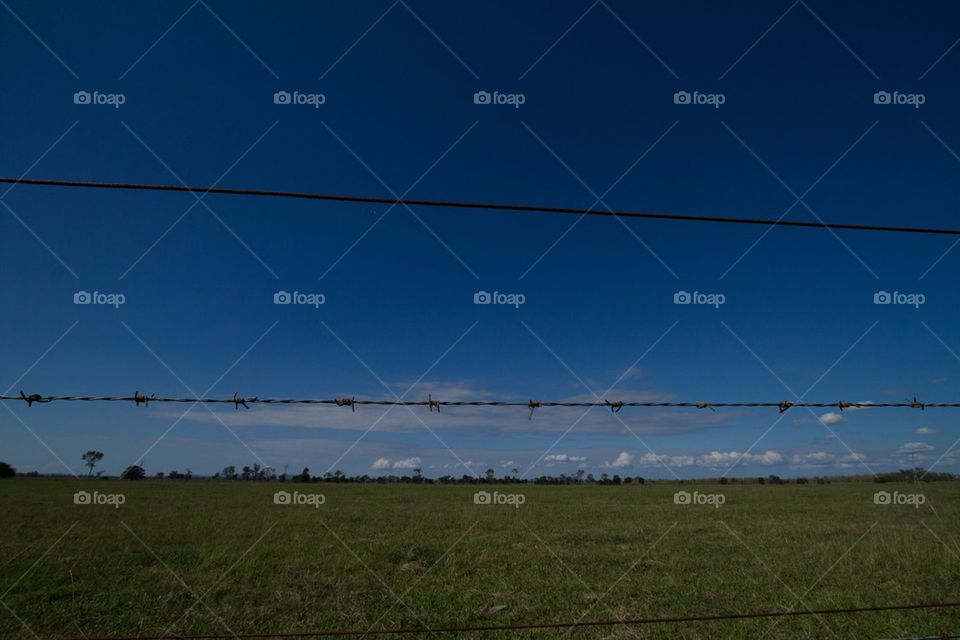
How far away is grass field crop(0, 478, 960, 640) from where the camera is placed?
5.76m

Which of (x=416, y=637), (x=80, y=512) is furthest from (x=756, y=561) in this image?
(x=80, y=512)

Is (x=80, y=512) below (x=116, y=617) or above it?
above

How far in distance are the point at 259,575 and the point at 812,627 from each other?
7.21 meters

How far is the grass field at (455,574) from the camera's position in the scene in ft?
18.9

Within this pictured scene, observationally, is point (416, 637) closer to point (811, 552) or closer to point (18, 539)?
point (811, 552)

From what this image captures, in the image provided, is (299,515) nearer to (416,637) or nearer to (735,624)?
(416,637)

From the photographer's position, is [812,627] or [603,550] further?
[603,550]

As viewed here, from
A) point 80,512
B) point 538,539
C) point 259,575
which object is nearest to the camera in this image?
point 259,575

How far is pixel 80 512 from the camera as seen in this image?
16.7m

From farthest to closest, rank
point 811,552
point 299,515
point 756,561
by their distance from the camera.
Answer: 1. point 299,515
2. point 811,552
3. point 756,561

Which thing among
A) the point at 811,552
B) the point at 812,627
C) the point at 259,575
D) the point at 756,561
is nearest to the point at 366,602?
the point at 259,575

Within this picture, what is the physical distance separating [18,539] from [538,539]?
1110 centimetres

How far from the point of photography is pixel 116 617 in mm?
5715

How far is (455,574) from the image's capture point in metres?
8.26
